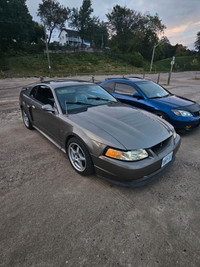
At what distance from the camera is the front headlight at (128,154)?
6.42 feet

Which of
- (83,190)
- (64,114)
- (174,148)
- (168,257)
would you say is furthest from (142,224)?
(64,114)

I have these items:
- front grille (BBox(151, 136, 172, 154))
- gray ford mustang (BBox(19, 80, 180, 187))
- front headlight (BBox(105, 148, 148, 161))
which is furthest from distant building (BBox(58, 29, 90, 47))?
front headlight (BBox(105, 148, 148, 161))

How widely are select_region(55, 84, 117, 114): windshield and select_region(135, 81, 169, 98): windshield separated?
5.00 ft

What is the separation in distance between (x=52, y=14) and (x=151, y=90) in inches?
2166

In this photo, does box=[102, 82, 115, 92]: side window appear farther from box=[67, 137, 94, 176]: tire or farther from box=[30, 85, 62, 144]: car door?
box=[67, 137, 94, 176]: tire

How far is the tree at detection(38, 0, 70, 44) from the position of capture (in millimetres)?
44228

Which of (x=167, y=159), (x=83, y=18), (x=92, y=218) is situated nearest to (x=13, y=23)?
(x=83, y=18)

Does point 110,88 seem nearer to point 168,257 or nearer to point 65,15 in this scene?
point 168,257

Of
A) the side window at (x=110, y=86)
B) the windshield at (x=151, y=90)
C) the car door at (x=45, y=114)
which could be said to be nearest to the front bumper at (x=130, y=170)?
the car door at (x=45, y=114)

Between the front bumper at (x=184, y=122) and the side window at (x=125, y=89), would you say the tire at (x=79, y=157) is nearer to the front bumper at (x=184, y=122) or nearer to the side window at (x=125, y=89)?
the front bumper at (x=184, y=122)

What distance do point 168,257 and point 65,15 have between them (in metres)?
60.1

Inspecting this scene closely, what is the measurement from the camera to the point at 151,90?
4.59m

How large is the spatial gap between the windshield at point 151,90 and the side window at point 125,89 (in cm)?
22

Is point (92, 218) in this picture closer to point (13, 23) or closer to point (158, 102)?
point (158, 102)
